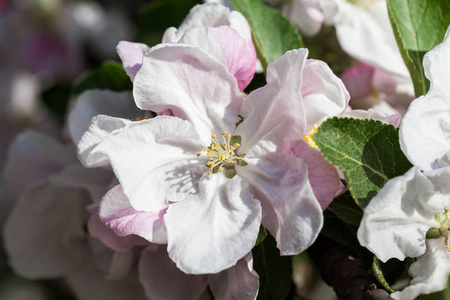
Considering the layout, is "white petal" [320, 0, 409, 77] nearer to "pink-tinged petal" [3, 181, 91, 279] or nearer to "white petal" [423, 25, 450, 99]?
"white petal" [423, 25, 450, 99]

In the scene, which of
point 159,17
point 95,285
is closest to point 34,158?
point 95,285

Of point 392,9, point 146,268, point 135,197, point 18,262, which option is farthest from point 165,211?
point 18,262

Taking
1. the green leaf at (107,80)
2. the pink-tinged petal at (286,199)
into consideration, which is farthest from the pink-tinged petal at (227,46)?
the green leaf at (107,80)

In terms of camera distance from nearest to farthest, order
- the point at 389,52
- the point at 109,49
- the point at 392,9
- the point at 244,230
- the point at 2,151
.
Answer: the point at 244,230, the point at 392,9, the point at 389,52, the point at 109,49, the point at 2,151

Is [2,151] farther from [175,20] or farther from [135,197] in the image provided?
[135,197]

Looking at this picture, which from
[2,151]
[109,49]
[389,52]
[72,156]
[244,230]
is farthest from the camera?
[2,151]

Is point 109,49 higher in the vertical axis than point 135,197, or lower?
lower

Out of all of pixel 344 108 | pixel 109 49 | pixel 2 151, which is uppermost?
pixel 344 108
